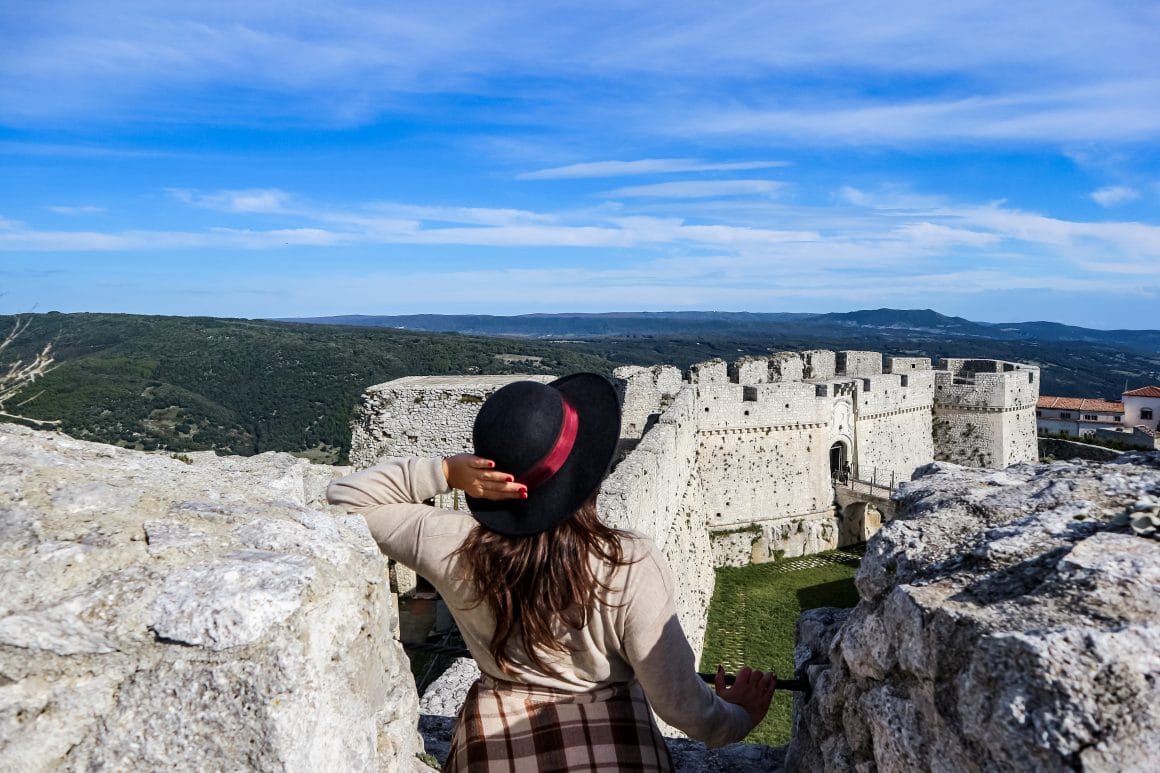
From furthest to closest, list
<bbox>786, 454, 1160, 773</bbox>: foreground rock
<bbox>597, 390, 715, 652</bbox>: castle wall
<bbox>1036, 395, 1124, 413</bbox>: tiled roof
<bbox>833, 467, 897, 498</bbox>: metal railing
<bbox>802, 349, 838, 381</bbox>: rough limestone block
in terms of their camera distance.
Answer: <bbox>1036, 395, 1124, 413</bbox>: tiled roof
<bbox>802, 349, 838, 381</bbox>: rough limestone block
<bbox>833, 467, 897, 498</bbox>: metal railing
<bbox>597, 390, 715, 652</bbox>: castle wall
<bbox>786, 454, 1160, 773</bbox>: foreground rock

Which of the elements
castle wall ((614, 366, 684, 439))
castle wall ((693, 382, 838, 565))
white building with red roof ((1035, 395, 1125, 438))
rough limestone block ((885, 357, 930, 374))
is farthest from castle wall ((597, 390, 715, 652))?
white building with red roof ((1035, 395, 1125, 438))

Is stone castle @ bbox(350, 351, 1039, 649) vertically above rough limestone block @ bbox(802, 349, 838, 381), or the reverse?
rough limestone block @ bbox(802, 349, 838, 381)

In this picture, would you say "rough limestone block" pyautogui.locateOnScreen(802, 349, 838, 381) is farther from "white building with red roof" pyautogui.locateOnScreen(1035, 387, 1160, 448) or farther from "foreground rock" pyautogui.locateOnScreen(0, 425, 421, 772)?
"white building with red roof" pyautogui.locateOnScreen(1035, 387, 1160, 448)

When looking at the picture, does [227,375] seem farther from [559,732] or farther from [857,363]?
[559,732]

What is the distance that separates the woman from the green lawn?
28.3 ft

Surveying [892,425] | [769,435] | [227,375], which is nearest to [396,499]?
[769,435]

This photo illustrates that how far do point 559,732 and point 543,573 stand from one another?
0.45 meters

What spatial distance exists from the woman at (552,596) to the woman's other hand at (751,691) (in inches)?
5.7

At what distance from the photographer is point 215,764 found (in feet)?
4.80

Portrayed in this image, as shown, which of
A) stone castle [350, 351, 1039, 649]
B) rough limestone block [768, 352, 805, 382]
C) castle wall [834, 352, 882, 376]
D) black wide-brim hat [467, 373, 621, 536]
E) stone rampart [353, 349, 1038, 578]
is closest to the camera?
black wide-brim hat [467, 373, 621, 536]

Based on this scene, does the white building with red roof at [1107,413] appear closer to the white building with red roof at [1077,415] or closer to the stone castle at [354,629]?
the white building with red roof at [1077,415]

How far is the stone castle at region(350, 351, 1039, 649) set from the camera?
10047 mm

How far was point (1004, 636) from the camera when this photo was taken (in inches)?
55.7

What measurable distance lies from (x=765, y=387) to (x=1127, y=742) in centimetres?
1632
